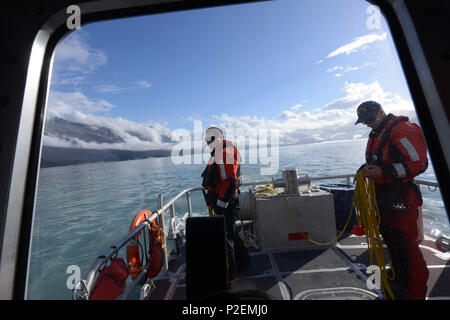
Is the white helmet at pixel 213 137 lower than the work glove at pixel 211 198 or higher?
Result: higher

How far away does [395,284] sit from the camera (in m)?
1.97

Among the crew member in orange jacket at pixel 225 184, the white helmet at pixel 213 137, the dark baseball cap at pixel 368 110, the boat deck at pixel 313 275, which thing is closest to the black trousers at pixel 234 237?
the crew member in orange jacket at pixel 225 184

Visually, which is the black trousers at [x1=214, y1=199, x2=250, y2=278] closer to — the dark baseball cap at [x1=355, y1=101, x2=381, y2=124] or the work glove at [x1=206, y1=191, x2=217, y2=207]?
the work glove at [x1=206, y1=191, x2=217, y2=207]

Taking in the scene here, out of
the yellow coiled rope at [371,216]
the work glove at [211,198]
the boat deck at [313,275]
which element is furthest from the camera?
the work glove at [211,198]

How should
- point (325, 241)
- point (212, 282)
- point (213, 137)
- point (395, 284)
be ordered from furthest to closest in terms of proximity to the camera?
1. point (325, 241)
2. point (213, 137)
3. point (395, 284)
4. point (212, 282)

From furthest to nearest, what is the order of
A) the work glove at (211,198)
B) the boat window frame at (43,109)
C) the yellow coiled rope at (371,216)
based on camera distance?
the work glove at (211,198) < the yellow coiled rope at (371,216) < the boat window frame at (43,109)

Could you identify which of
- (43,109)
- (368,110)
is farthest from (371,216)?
(43,109)

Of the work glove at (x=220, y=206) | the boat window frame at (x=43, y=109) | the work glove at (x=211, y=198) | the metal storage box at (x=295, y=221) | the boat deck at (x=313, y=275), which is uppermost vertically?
the boat window frame at (x=43, y=109)

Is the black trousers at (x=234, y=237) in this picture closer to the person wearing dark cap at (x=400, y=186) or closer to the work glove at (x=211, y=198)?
the work glove at (x=211, y=198)

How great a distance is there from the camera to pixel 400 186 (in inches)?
66.3

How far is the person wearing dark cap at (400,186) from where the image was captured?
1569mm
